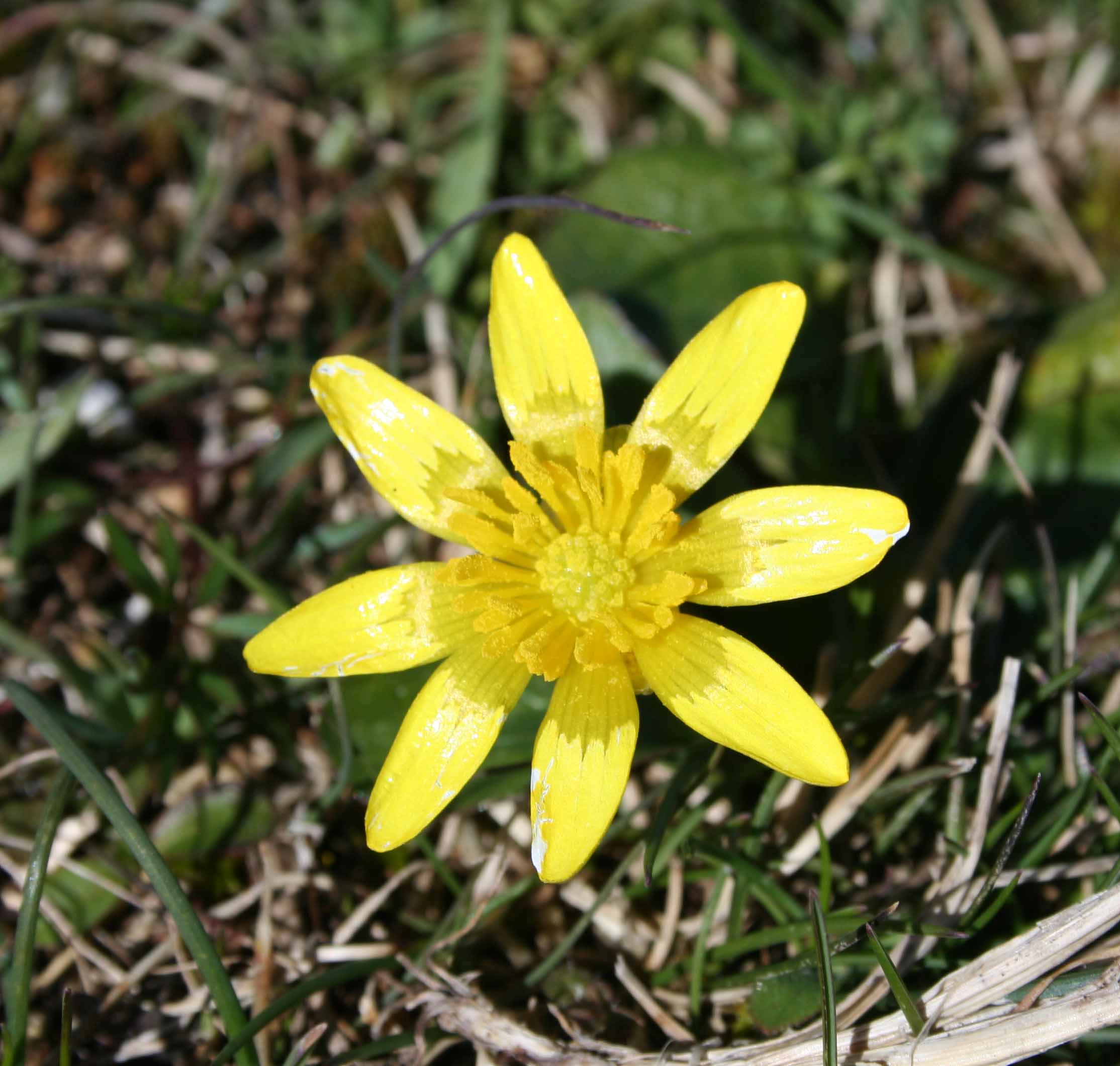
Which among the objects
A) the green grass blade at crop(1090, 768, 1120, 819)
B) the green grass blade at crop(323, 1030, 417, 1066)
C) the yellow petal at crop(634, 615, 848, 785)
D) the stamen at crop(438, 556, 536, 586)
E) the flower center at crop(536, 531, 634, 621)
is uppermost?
the stamen at crop(438, 556, 536, 586)

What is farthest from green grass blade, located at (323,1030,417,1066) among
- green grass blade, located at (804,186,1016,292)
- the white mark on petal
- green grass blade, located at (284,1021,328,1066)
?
green grass blade, located at (804,186,1016,292)

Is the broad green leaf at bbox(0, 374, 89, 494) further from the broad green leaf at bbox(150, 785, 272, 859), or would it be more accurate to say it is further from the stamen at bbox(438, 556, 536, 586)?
the stamen at bbox(438, 556, 536, 586)

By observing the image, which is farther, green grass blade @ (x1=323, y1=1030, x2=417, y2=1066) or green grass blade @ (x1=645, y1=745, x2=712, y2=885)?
green grass blade @ (x1=323, y1=1030, x2=417, y2=1066)

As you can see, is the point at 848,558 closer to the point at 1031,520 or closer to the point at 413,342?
the point at 1031,520

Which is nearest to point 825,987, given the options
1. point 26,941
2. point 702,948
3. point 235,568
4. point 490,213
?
point 702,948

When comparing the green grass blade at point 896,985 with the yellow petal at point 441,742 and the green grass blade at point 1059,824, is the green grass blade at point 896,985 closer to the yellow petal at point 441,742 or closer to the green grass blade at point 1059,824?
the green grass blade at point 1059,824
